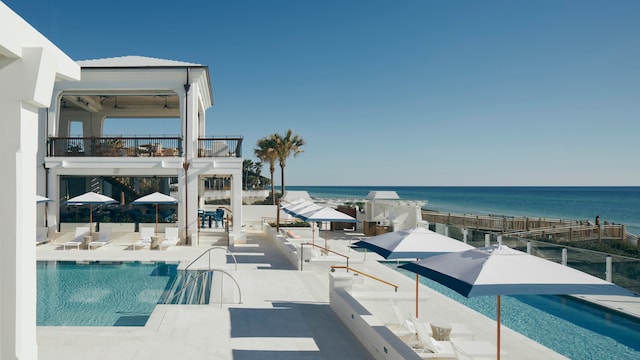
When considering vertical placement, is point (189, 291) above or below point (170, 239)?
below

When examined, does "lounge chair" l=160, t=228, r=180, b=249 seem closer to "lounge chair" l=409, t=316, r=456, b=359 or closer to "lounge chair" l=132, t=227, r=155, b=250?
"lounge chair" l=132, t=227, r=155, b=250

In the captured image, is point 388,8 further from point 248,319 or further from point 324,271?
point 248,319

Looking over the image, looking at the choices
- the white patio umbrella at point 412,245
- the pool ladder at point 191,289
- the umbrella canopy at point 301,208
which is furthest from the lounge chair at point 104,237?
the white patio umbrella at point 412,245

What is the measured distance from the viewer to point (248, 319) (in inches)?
318

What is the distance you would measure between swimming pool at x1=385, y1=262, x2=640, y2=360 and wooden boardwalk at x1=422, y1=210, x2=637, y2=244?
42.8 feet

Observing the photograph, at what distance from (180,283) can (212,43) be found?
24.0 m

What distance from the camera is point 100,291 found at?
35.8 feet

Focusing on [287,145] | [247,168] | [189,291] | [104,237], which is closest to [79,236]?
[104,237]

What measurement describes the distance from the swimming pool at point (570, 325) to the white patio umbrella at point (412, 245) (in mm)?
2740

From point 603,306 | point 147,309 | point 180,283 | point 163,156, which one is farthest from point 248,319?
point 163,156

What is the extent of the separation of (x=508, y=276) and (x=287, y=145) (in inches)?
1367

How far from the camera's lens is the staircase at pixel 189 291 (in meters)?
9.58

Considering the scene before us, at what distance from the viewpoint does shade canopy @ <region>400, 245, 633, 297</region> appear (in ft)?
15.0

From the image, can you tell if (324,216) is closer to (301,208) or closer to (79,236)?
(301,208)
